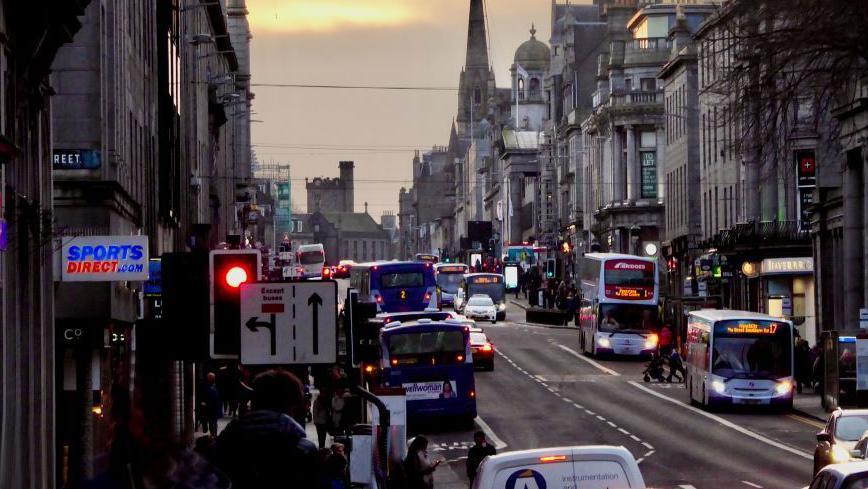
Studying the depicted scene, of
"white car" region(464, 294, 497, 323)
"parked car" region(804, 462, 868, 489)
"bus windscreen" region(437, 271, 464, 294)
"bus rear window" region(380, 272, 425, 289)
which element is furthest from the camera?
"bus windscreen" region(437, 271, 464, 294)

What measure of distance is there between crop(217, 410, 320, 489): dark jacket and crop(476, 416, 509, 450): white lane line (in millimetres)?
28894

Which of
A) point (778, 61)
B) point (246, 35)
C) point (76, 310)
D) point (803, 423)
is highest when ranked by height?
point (246, 35)

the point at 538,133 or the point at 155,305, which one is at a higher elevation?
the point at 538,133

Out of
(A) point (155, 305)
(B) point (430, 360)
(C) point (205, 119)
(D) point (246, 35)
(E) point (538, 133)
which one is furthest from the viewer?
(E) point (538, 133)

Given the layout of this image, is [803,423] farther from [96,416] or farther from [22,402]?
[22,402]

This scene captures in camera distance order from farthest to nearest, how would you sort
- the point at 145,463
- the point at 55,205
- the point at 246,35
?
the point at 246,35, the point at 55,205, the point at 145,463

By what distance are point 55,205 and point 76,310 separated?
70.8 inches

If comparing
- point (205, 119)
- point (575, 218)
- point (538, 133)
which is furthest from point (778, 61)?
point (538, 133)

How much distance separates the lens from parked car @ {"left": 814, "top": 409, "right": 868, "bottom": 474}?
2481 cm

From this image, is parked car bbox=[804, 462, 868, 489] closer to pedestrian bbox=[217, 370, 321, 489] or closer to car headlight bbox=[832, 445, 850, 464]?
pedestrian bbox=[217, 370, 321, 489]

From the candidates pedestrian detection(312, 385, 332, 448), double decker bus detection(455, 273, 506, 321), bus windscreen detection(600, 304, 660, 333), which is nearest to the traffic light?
pedestrian detection(312, 385, 332, 448)

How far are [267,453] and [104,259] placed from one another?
18413 mm

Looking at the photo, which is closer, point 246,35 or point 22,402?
point 22,402

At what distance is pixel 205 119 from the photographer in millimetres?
72312
